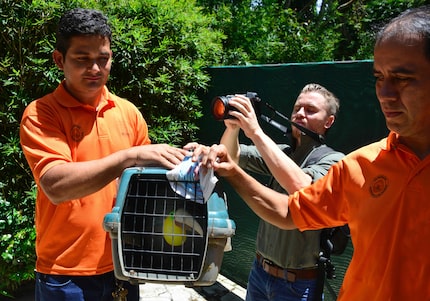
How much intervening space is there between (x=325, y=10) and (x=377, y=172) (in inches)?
328

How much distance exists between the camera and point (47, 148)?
1.55m

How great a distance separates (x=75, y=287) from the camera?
1.68 meters

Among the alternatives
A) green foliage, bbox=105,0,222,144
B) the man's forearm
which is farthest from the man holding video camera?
green foliage, bbox=105,0,222,144

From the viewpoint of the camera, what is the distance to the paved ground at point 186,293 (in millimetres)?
3775

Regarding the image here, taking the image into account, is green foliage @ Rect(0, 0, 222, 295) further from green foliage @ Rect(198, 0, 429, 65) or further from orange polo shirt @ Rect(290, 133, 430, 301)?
orange polo shirt @ Rect(290, 133, 430, 301)

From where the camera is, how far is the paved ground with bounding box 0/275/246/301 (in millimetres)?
3775

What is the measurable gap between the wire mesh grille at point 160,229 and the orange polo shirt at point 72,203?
360mm

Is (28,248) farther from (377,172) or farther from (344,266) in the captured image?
(377,172)

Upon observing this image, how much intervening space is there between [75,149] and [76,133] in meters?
0.07

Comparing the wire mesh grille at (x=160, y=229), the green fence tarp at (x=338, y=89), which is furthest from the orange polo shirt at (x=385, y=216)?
the green fence tarp at (x=338, y=89)

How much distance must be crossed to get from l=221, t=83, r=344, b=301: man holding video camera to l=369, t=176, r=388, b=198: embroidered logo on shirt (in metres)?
0.55

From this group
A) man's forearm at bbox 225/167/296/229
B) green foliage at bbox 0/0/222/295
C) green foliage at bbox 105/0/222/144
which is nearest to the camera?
man's forearm at bbox 225/167/296/229

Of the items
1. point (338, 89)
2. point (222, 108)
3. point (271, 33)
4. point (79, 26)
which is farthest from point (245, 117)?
point (271, 33)

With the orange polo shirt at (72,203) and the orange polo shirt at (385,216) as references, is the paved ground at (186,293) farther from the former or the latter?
the orange polo shirt at (385,216)
